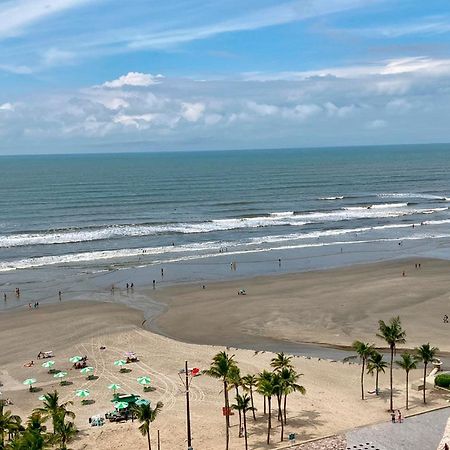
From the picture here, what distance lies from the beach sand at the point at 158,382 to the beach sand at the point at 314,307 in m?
4.49

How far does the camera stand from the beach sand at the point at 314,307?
164 feet

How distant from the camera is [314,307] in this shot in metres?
57.2

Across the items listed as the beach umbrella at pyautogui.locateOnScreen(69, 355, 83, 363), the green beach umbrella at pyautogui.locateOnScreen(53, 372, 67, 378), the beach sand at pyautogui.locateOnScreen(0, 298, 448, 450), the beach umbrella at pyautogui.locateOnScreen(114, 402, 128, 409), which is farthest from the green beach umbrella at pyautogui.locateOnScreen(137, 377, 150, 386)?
the beach umbrella at pyautogui.locateOnScreen(69, 355, 83, 363)

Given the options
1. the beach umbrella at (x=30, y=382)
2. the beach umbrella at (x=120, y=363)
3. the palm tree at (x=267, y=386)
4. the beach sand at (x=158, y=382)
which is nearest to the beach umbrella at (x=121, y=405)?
the beach sand at (x=158, y=382)

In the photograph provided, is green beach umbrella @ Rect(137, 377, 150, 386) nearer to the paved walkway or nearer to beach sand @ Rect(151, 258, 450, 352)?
beach sand @ Rect(151, 258, 450, 352)

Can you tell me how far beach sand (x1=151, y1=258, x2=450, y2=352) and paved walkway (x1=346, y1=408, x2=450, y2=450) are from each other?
13632 millimetres

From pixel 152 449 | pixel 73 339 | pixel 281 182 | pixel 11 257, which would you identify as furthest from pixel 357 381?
pixel 281 182

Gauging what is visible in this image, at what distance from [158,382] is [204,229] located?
58.9 meters

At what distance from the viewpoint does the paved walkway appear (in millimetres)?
29828

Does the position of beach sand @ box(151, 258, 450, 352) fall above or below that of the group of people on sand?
above

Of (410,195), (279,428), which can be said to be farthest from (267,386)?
(410,195)

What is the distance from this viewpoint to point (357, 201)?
425ft

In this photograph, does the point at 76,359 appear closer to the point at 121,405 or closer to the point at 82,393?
the point at 82,393

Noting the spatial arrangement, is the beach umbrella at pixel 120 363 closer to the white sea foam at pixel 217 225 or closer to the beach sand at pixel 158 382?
the beach sand at pixel 158 382
